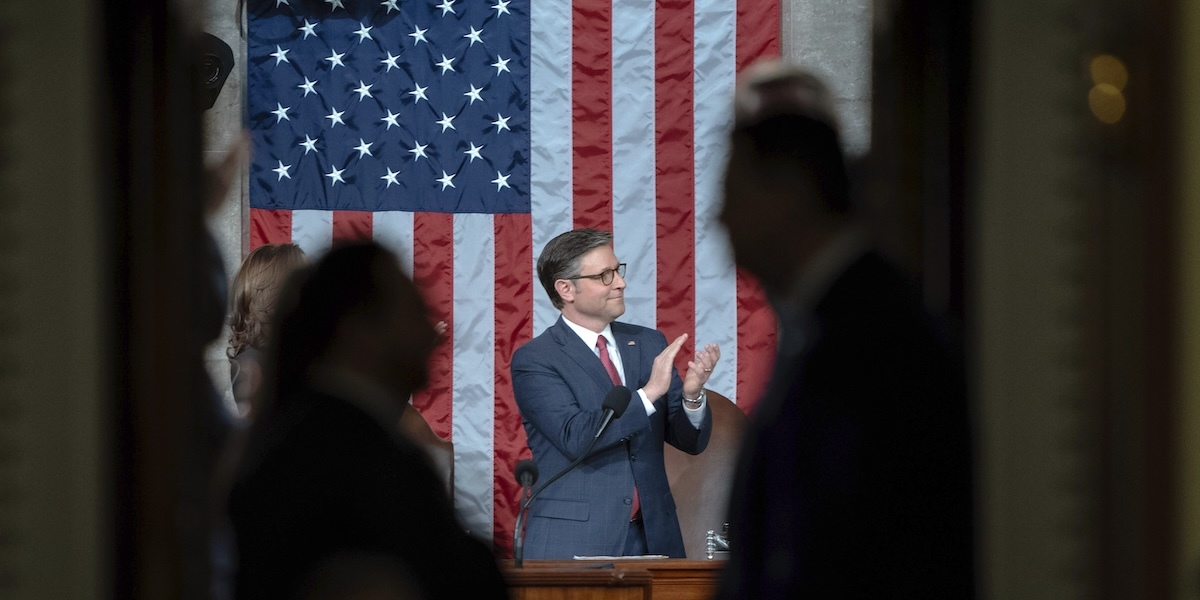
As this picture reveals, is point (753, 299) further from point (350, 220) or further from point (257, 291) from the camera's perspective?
point (257, 291)

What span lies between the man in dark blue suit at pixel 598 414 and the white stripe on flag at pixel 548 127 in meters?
1.73

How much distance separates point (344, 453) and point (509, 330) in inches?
170

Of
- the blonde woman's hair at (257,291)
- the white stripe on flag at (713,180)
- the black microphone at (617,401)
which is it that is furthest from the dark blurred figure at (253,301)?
the white stripe on flag at (713,180)

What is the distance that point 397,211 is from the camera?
5859 mm

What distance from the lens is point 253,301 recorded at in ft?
10.5

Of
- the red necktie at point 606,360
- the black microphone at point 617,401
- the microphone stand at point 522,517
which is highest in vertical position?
the red necktie at point 606,360

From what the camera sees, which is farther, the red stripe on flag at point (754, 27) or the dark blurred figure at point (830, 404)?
the red stripe on flag at point (754, 27)

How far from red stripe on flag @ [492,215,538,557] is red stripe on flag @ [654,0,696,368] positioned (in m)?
0.64

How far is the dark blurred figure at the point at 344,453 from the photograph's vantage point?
4.40 feet

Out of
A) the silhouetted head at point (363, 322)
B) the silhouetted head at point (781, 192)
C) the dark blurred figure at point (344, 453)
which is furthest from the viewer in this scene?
the silhouetted head at point (363, 322)

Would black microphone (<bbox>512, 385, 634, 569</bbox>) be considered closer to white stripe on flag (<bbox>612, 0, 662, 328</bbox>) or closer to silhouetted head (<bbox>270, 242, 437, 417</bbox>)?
silhouetted head (<bbox>270, 242, 437, 417</bbox>)

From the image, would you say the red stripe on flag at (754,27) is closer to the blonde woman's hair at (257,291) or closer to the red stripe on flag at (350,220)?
the red stripe on flag at (350,220)

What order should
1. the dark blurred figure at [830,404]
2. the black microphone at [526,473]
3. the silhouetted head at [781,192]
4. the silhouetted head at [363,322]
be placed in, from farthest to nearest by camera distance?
1. the black microphone at [526,473]
2. the silhouetted head at [363,322]
3. the silhouetted head at [781,192]
4. the dark blurred figure at [830,404]

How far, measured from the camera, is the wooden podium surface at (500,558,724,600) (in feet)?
10.2
